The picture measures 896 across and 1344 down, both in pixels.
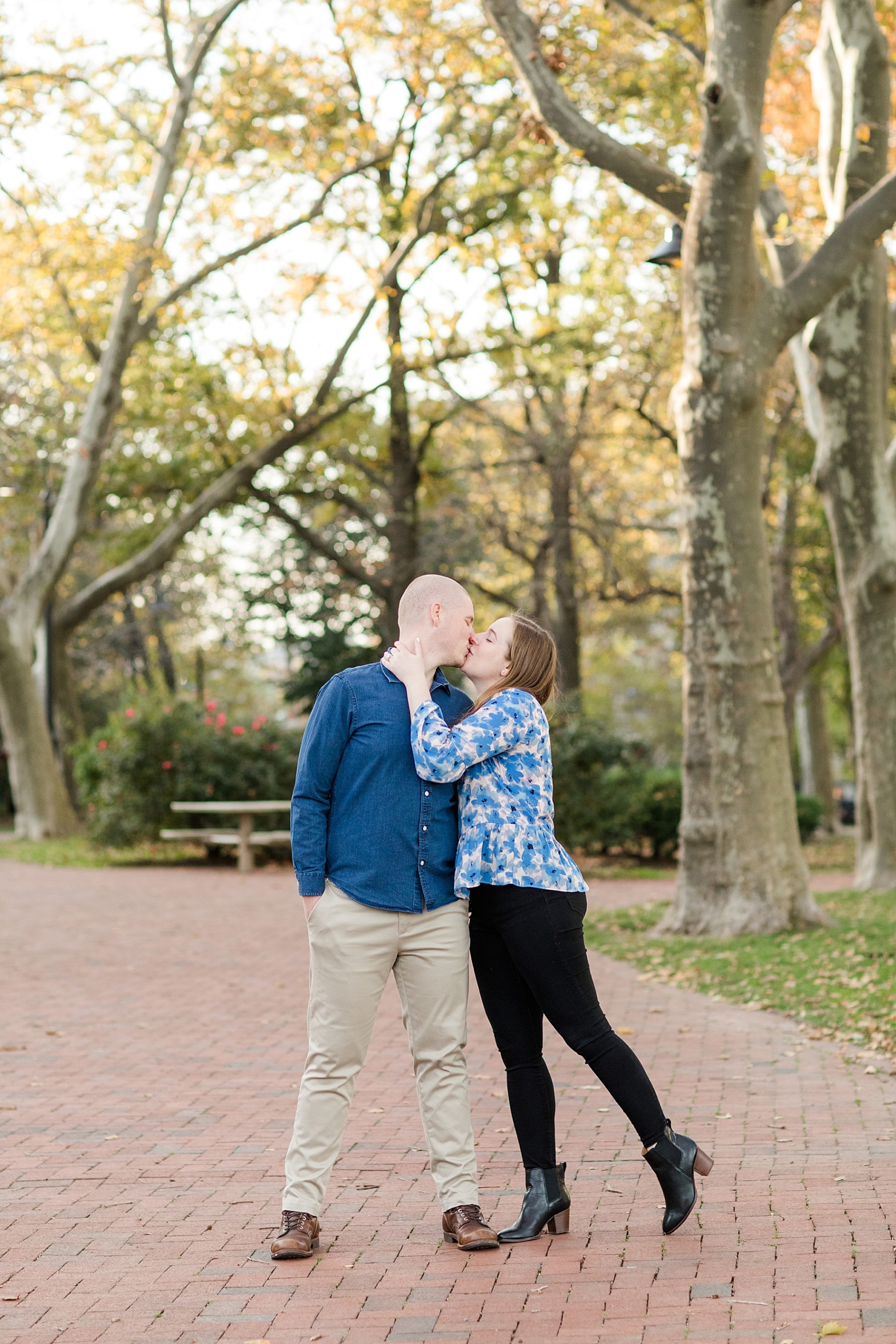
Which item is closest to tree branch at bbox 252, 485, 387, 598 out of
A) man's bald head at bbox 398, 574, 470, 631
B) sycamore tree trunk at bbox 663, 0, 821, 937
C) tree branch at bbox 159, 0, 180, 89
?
tree branch at bbox 159, 0, 180, 89

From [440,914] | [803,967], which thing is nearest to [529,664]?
[440,914]

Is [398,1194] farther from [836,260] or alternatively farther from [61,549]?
[61,549]

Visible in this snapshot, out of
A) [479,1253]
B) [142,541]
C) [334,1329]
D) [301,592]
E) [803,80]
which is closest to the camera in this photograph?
[334,1329]

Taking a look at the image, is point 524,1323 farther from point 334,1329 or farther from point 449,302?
point 449,302

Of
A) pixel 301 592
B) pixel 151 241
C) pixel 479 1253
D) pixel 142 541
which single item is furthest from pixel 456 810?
pixel 301 592

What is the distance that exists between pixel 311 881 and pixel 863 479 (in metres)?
10.5

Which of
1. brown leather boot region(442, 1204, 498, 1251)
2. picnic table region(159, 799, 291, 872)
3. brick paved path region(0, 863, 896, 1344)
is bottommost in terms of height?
brick paved path region(0, 863, 896, 1344)

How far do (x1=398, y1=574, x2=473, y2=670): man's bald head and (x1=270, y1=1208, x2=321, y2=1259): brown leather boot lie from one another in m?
1.65

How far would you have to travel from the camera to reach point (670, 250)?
11.0m

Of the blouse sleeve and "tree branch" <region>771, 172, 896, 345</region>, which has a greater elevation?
"tree branch" <region>771, 172, 896, 345</region>

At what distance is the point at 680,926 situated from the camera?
1080 cm

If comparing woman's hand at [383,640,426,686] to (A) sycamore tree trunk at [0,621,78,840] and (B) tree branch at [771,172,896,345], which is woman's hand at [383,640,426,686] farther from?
(A) sycamore tree trunk at [0,621,78,840]

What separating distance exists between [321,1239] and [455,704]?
168cm

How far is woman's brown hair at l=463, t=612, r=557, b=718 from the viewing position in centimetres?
418
